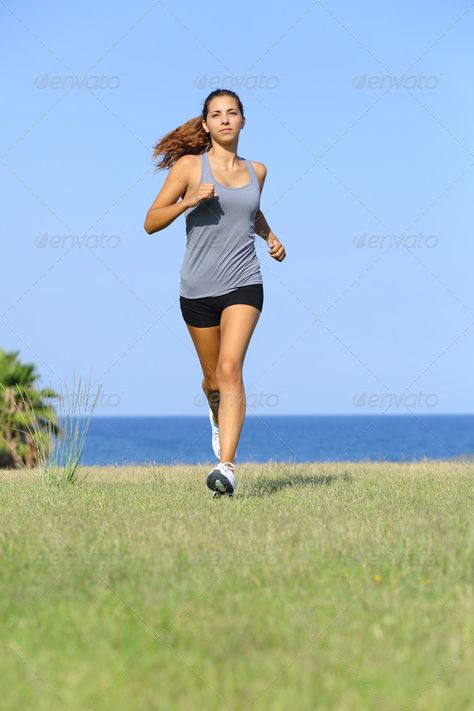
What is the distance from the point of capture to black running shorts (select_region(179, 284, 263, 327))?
6723 mm

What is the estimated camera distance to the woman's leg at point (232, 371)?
661 centimetres

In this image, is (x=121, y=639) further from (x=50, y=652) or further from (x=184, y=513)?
(x=184, y=513)

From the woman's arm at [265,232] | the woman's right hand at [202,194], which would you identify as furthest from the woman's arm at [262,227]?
the woman's right hand at [202,194]

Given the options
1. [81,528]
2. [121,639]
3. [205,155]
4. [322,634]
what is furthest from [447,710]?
[205,155]

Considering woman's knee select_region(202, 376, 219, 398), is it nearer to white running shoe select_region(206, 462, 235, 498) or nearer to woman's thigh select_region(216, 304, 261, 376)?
woman's thigh select_region(216, 304, 261, 376)

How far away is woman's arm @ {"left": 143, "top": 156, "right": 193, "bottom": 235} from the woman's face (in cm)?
29

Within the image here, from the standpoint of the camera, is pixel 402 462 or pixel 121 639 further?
pixel 402 462

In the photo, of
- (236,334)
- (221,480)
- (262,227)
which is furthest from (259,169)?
(221,480)

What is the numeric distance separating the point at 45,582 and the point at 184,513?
74.6 inches

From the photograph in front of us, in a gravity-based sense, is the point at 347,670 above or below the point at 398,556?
above

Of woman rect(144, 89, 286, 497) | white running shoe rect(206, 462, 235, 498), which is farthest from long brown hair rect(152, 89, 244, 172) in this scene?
white running shoe rect(206, 462, 235, 498)

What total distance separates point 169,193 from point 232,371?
1443mm

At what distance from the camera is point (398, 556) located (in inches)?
177

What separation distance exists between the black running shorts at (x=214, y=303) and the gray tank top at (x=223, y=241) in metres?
0.04
